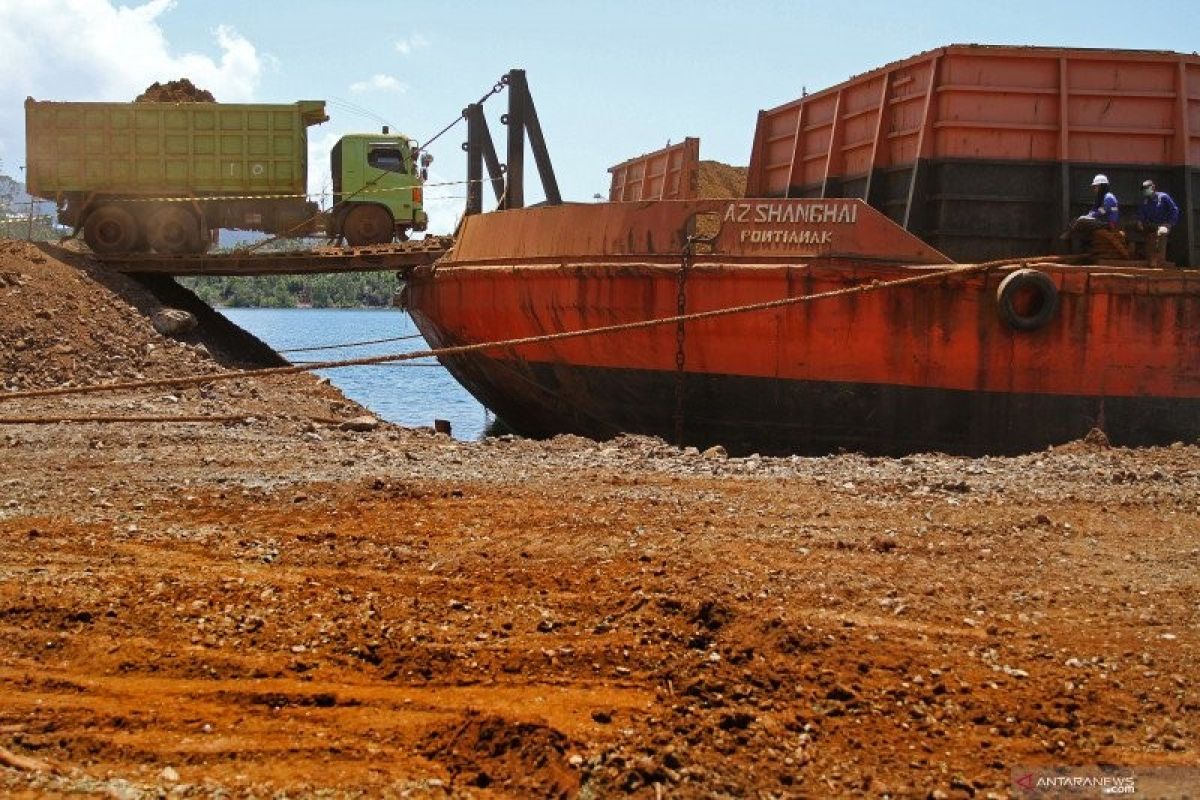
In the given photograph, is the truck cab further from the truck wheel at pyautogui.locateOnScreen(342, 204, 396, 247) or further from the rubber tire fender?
the rubber tire fender

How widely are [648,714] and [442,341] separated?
10.4 m

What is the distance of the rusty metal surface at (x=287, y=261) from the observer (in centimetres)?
1617

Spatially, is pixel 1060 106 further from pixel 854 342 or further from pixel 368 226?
pixel 368 226

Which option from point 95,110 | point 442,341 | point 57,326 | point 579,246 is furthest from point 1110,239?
point 95,110

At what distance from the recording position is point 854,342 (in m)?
9.83

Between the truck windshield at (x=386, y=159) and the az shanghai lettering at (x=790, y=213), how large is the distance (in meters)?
10.6

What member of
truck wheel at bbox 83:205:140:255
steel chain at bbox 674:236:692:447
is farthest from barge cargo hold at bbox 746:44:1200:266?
truck wheel at bbox 83:205:140:255

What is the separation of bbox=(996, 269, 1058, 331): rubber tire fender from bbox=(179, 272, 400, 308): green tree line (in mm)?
104420

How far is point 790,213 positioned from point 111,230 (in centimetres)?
1195

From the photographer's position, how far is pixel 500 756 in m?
3.36

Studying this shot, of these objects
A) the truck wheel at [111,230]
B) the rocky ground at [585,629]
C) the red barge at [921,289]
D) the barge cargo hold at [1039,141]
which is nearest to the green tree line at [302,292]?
the truck wheel at [111,230]

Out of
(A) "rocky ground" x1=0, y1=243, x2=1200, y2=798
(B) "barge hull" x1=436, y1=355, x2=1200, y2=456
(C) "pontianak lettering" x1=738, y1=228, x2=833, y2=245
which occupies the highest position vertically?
(C) "pontianak lettering" x1=738, y1=228, x2=833, y2=245

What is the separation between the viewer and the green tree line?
117688mm

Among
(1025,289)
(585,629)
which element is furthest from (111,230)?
(585,629)
